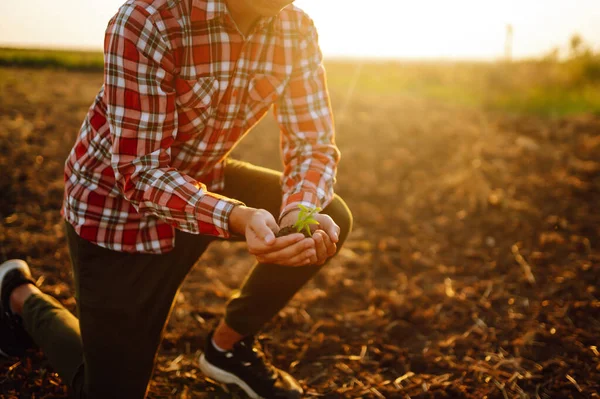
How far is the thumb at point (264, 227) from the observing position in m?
1.45

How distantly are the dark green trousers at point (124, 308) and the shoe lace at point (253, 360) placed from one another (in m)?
0.13

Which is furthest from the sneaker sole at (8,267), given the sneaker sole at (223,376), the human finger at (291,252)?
the human finger at (291,252)

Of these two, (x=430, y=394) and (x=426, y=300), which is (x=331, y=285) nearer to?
(x=426, y=300)

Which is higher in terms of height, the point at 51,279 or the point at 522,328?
the point at 51,279

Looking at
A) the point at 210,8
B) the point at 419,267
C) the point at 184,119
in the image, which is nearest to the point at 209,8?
the point at 210,8

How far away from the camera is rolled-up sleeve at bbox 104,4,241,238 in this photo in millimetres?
1481

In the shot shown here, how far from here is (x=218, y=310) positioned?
2787mm

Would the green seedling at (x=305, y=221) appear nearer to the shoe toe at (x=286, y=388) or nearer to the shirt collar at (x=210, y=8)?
the shirt collar at (x=210, y=8)

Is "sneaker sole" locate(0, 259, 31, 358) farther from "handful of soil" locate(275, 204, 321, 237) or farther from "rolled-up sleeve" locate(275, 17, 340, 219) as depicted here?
"handful of soil" locate(275, 204, 321, 237)

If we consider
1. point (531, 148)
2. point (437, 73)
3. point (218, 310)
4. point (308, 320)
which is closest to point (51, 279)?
point (218, 310)

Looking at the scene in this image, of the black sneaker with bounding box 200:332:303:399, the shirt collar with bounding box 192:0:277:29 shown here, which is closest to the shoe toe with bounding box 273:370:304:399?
the black sneaker with bounding box 200:332:303:399

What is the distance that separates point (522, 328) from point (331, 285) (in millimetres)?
1075

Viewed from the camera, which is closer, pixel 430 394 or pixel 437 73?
pixel 430 394

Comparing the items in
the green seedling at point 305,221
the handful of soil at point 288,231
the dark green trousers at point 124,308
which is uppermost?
the green seedling at point 305,221
